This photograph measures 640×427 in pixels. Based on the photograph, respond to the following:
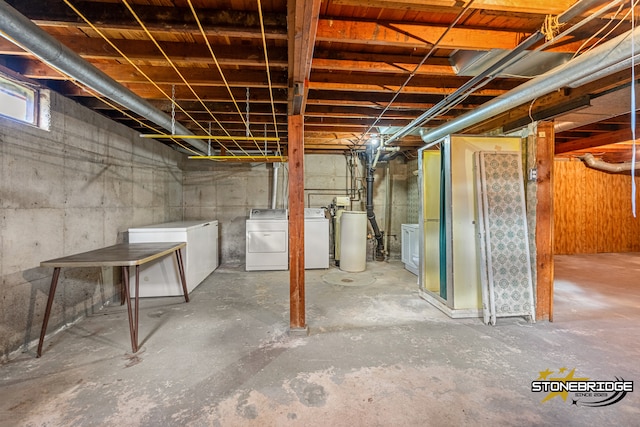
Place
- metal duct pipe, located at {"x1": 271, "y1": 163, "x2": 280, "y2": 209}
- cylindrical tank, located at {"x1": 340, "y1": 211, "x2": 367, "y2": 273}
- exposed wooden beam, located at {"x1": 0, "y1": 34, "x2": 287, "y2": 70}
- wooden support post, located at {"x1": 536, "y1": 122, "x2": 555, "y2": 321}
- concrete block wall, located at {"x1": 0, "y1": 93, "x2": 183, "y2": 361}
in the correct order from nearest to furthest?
exposed wooden beam, located at {"x1": 0, "y1": 34, "x2": 287, "y2": 70}
concrete block wall, located at {"x1": 0, "y1": 93, "x2": 183, "y2": 361}
wooden support post, located at {"x1": 536, "y1": 122, "x2": 555, "y2": 321}
cylindrical tank, located at {"x1": 340, "y1": 211, "x2": 367, "y2": 273}
metal duct pipe, located at {"x1": 271, "y1": 163, "x2": 280, "y2": 209}

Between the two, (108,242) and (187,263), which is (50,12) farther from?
(187,263)

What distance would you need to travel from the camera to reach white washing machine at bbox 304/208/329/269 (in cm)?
471

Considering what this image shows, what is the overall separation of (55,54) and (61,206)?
5.13 feet

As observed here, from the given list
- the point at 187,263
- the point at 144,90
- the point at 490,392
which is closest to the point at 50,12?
the point at 144,90

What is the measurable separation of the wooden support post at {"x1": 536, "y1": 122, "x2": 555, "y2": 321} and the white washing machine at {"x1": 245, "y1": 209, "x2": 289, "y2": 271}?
3356mm

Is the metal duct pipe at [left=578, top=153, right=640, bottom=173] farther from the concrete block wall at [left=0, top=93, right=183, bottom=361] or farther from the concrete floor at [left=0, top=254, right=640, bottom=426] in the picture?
the concrete block wall at [left=0, top=93, right=183, bottom=361]

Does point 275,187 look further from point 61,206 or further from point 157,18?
point 157,18

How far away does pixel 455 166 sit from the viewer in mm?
2727

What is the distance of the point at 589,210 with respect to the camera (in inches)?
247

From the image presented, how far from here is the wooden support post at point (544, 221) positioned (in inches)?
102

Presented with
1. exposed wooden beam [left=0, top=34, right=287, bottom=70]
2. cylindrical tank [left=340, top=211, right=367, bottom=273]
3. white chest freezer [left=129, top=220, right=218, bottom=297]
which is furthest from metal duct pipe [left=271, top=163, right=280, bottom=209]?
exposed wooden beam [left=0, top=34, right=287, bottom=70]

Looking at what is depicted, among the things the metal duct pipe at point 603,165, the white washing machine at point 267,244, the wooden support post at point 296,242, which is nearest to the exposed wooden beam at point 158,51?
the wooden support post at point 296,242

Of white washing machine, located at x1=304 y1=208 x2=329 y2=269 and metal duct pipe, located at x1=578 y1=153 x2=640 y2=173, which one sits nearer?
white washing machine, located at x1=304 y1=208 x2=329 y2=269

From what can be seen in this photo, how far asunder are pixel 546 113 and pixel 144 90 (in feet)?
12.7
